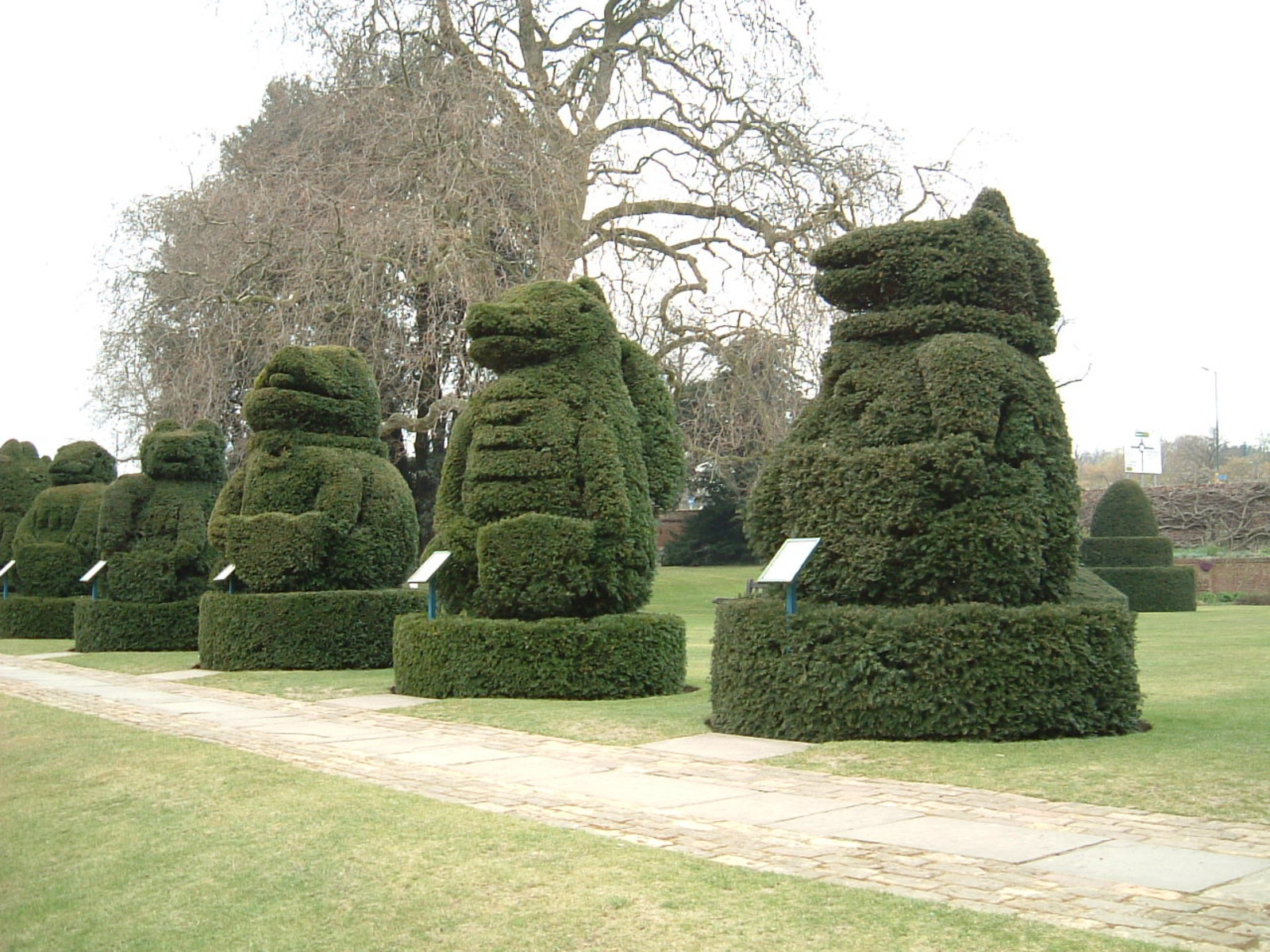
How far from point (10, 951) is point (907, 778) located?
4609 mm

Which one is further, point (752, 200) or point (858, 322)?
point (752, 200)

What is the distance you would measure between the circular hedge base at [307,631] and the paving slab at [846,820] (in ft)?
33.4

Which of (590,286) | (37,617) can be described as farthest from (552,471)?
(37,617)

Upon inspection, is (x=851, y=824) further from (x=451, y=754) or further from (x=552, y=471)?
(x=552, y=471)

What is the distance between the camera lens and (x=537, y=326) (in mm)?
12164

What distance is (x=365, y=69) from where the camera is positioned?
2436 centimetres

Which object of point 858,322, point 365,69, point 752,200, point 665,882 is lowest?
point 665,882

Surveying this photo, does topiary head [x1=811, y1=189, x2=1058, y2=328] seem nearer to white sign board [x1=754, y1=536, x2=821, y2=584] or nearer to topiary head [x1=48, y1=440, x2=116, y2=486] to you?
white sign board [x1=754, y1=536, x2=821, y2=584]

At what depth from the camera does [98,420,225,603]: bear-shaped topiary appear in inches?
746

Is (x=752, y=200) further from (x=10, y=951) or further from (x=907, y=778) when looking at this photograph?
(x=10, y=951)

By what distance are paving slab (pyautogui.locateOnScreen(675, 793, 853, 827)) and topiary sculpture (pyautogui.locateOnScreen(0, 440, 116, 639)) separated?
18.3m

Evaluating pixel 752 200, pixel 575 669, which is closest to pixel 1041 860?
pixel 575 669

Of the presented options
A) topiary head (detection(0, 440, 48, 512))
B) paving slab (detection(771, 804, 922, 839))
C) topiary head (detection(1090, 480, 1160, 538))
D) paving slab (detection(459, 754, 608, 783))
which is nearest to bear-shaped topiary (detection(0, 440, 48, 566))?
topiary head (detection(0, 440, 48, 512))

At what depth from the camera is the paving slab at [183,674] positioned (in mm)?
14773
